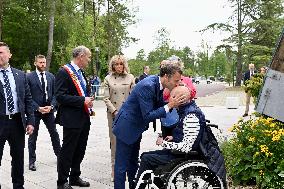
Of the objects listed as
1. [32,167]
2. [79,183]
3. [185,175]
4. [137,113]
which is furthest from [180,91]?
[32,167]

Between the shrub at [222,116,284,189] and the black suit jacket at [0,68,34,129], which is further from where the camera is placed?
the black suit jacket at [0,68,34,129]

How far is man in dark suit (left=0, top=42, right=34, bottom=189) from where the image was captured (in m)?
5.12

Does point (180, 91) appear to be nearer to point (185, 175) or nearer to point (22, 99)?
point (185, 175)

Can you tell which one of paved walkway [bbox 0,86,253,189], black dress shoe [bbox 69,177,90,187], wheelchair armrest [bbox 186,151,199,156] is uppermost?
wheelchair armrest [bbox 186,151,199,156]

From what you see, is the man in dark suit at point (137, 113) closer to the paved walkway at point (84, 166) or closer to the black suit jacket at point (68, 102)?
the black suit jacket at point (68, 102)

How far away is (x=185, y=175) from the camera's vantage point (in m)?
4.34

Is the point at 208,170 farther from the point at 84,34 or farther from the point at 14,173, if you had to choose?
the point at 84,34

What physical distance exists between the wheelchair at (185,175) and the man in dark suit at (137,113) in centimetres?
47

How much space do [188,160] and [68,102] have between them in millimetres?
1990

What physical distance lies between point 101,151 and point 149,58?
198ft

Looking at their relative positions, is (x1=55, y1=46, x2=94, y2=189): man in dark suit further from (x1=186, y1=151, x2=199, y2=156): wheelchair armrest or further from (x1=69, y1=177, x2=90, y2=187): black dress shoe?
(x1=186, y1=151, x2=199, y2=156): wheelchair armrest

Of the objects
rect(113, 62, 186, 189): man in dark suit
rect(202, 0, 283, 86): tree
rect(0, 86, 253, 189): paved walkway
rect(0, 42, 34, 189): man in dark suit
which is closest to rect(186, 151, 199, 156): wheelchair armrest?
rect(113, 62, 186, 189): man in dark suit

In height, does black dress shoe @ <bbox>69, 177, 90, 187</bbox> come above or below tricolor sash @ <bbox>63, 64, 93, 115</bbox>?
below

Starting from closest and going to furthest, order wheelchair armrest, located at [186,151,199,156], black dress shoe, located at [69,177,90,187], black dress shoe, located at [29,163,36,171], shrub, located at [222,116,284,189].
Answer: wheelchair armrest, located at [186,151,199,156] < shrub, located at [222,116,284,189] < black dress shoe, located at [69,177,90,187] < black dress shoe, located at [29,163,36,171]
